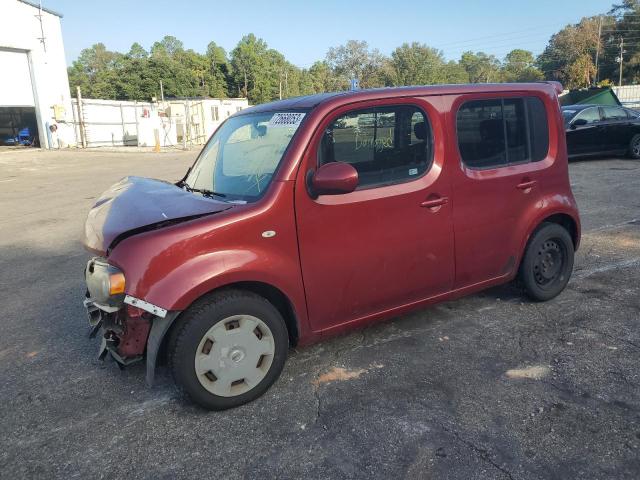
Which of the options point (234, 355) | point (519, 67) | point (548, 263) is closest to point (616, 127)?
point (548, 263)

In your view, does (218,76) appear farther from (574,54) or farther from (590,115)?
(590,115)

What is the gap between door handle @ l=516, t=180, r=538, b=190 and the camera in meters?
3.91

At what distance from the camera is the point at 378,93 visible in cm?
334

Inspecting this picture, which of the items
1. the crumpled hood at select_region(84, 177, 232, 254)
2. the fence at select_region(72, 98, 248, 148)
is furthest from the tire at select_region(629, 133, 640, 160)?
the fence at select_region(72, 98, 248, 148)

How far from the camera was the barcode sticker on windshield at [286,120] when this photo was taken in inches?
126

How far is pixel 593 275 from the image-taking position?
5035 millimetres

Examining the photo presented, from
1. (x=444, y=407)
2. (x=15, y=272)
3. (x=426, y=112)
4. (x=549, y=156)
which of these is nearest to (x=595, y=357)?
(x=444, y=407)

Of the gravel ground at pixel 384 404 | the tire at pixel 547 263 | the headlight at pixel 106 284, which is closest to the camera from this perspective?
the gravel ground at pixel 384 404

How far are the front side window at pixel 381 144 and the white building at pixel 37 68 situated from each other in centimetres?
2692

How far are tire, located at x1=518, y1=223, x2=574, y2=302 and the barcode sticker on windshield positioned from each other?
2.26m

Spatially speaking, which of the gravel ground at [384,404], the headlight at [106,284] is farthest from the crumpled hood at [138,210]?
the gravel ground at [384,404]

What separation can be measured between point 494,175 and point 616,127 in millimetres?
12453

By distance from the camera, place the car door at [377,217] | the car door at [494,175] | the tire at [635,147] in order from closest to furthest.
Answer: the car door at [377,217]
the car door at [494,175]
the tire at [635,147]

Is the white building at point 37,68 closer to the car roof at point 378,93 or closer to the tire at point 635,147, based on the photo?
the tire at point 635,147
